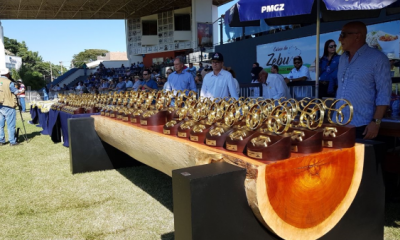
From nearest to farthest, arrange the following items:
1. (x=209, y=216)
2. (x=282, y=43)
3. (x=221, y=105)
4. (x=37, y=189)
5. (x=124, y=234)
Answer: (x=209, y=216) → (x=221, y=105) → (x=124, y=234) → (x=37, y=189) → (x=282, y=43)

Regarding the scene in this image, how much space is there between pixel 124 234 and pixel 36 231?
2.40 ft

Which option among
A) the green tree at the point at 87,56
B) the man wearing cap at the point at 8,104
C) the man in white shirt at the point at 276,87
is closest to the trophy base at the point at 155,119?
the man in white shirt at the point at 276,87

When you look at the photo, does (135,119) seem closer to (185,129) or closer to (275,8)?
(185,129)

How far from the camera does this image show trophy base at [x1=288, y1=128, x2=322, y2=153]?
1578 mm

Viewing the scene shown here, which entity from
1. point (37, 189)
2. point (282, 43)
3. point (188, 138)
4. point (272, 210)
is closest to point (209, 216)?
point (272, 210)

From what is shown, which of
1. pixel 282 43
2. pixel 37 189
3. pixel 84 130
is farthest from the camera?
pixel 282 43

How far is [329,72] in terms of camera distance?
477 centimetres

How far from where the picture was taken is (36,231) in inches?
101

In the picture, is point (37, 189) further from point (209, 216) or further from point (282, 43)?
point (282, 43)

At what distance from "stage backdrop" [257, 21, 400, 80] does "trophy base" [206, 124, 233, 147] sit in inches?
258

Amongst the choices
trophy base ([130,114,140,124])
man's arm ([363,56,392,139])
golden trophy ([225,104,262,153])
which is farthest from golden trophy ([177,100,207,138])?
man's arm ([363,56,392,139])

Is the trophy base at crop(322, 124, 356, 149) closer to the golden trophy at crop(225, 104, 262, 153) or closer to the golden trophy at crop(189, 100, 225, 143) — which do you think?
the golden trophy at crop(225, 104, 262, 153)

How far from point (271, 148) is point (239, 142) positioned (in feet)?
0.76

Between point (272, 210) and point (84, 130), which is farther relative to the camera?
point (84, 130)
